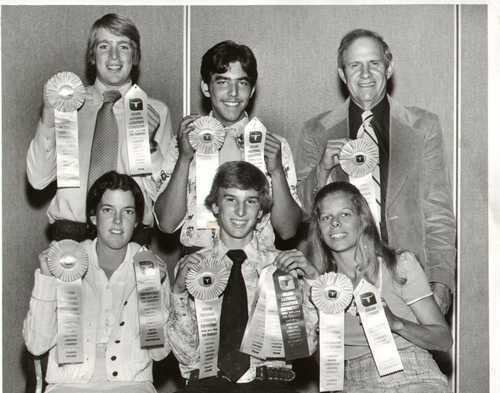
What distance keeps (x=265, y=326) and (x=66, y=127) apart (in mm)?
676

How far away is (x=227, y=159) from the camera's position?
5.61 ft

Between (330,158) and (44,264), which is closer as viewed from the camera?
(44,264)

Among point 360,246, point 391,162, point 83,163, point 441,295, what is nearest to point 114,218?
point 83,163

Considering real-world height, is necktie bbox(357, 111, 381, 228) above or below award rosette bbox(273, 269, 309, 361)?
above

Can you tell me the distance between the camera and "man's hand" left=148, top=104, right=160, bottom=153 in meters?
1.72

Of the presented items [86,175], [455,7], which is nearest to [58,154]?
[86,175]

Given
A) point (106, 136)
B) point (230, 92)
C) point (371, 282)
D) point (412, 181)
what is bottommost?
point (371, 282)

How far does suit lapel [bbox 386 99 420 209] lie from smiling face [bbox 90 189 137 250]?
25.3 inches

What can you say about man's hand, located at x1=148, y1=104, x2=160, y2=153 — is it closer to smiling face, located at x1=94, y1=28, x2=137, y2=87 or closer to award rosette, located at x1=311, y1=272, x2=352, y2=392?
smiling face, located at x1=94, y1=28, x2=137, y2=87

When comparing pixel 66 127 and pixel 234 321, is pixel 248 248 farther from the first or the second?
pixel 66 127

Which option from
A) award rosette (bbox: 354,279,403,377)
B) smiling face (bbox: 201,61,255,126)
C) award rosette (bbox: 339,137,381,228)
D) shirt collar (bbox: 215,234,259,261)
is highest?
smiling face (bbox: 201,61,255,126)

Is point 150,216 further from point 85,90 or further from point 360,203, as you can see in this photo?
point 360,203

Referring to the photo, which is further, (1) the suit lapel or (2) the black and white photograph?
(1) the suit lapel

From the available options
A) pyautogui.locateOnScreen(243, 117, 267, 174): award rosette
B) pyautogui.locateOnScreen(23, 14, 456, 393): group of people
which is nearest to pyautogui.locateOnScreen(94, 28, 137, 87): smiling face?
pyautogui.locateOnScreen(23, 14, 456, 393): group of people
